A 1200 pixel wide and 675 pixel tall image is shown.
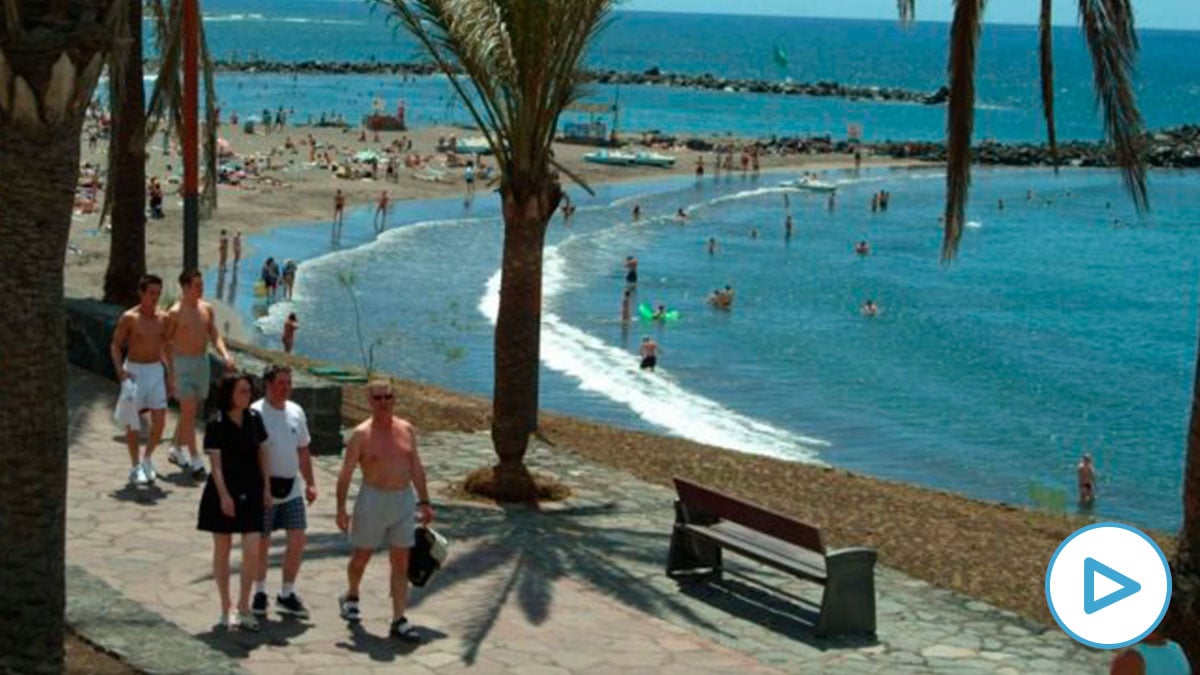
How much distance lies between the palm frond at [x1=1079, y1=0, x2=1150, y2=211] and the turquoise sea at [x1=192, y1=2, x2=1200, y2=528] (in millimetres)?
16604

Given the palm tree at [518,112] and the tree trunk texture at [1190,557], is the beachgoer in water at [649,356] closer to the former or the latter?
the palm tree at [518,112]

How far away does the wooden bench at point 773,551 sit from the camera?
35.0 ft

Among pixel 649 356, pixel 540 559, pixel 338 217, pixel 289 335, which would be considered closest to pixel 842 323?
pixel 649 356

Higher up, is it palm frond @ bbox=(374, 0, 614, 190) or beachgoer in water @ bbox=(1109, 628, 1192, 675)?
palm frond @ bbox=(374, 0, 614, 190)

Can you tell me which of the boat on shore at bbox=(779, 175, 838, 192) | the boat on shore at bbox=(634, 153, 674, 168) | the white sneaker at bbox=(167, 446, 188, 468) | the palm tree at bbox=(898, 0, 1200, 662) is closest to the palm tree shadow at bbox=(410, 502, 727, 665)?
the white sneaker at bbox=(167, 446, 188, 468)

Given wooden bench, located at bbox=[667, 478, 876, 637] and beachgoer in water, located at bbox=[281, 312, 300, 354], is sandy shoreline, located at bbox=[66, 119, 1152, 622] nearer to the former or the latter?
wooden bench, located at bbox=[667, 478, 876, 637]

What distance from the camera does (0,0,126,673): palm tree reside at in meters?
7.58

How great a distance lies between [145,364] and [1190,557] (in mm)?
6837

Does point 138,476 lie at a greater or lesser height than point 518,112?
lesser

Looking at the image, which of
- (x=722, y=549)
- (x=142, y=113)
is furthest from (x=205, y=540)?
(x=142, y=113)

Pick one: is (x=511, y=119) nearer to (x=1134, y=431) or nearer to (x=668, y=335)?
(x=1134, y=431)

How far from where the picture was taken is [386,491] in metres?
9.58

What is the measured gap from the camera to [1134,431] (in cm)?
3338

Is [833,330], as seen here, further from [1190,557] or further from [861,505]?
[1190,557]
